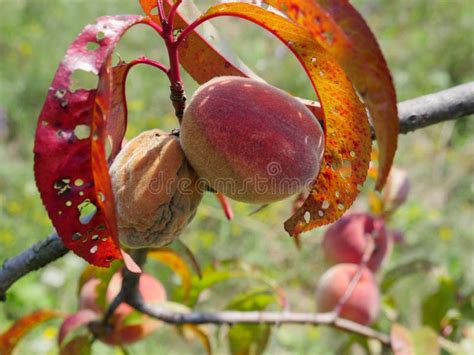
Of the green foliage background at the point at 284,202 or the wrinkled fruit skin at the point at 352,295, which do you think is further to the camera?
the green foliage background at the point at 284,202

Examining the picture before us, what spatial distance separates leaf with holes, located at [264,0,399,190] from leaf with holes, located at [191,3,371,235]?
4.5 inches

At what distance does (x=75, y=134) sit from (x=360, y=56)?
0.24 m

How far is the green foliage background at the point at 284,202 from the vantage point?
1958 millimetres

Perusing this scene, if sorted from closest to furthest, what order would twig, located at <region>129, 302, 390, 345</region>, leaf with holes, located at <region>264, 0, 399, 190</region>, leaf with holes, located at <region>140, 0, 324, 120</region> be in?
leaf with holes, located at <region>264, 0, 399, 190</region> < leaf with holes, located at <region>140, 0, 324, 120</region> < twig, located at <region>129, 302, 390, 345</region>

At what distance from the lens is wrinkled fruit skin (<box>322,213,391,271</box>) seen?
1260 mm

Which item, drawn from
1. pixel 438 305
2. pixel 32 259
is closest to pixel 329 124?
pixel 32 259

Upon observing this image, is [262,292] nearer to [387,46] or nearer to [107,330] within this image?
[107,330]

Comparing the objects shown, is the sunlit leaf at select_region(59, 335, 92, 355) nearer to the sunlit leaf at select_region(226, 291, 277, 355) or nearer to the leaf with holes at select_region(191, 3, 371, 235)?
the sunlit leaf at select_region(226, 291, 277, 355)

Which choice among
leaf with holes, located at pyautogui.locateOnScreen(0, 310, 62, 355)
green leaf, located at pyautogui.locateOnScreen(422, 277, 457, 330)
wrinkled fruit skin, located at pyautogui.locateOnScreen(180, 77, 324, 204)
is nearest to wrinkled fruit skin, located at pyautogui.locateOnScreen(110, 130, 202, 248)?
wrinkled fruit skin, located at pyautogui.locateOnScreen(180, 77, 324, 204)

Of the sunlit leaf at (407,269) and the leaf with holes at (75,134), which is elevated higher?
the leaf with holes at (75,134)

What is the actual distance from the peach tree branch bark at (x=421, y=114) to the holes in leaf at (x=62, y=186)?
200mm

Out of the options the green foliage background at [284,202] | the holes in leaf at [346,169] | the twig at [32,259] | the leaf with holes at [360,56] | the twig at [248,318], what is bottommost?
the green foliage background at [284,202]

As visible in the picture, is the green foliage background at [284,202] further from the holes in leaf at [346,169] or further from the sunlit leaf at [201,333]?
the holes in leaf at [346,169]

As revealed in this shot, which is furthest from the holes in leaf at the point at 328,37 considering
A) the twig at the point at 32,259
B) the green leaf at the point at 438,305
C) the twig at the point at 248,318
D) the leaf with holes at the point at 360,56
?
the green leaf at the point at 438,305
